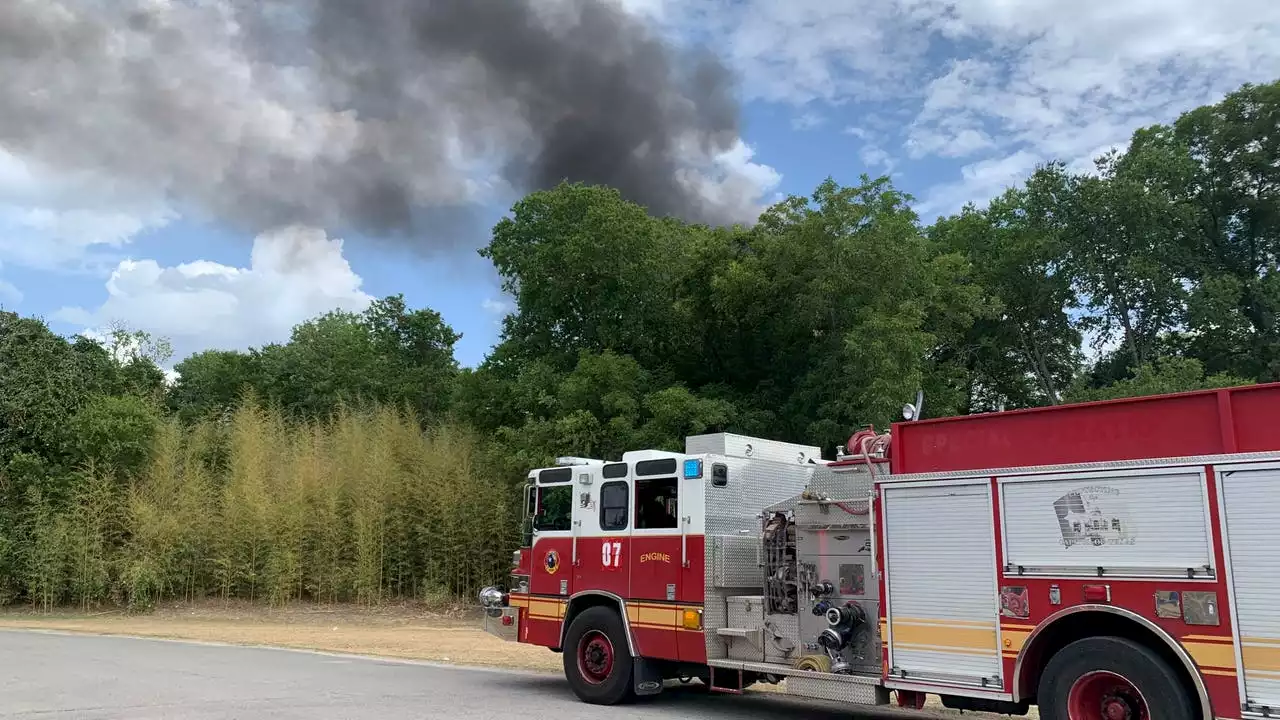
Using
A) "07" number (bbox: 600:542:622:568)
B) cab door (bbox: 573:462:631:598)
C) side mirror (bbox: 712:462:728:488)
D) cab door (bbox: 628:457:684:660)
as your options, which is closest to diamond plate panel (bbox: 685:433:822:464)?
side mirror (bbox: 712:462:728:488)

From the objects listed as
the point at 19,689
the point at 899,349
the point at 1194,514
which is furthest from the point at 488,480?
the point at 1194,514

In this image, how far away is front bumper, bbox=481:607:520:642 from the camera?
11656mm

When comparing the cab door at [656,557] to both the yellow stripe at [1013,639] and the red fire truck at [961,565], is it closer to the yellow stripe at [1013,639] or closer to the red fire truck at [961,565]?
the red fire truck at [961,565]

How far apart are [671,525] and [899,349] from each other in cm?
1086

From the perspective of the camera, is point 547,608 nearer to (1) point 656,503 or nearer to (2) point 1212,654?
(1) point 656,503

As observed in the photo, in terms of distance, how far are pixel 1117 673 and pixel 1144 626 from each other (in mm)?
408

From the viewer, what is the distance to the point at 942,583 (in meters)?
7.87

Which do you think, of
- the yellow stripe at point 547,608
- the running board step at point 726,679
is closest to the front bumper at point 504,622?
the yellow stripe at point 547,608

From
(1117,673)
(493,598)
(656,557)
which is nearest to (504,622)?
(493,598)

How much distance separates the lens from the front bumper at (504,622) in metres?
11.7

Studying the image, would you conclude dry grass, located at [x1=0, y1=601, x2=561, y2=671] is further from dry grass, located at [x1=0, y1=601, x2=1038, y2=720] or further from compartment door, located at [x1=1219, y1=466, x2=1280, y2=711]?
compartment door, located at [x1=1219, y1=466, x2=1280, y2=711]

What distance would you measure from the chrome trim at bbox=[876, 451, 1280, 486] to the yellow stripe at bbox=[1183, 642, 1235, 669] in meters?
1.27

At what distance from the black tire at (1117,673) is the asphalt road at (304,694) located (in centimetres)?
353

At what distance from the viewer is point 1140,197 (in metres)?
28.4
